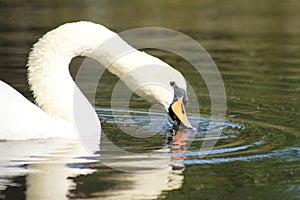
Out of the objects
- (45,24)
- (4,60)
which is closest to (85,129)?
(4,60)

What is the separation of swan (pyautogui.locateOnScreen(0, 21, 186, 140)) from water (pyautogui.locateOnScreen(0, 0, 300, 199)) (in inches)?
15.3

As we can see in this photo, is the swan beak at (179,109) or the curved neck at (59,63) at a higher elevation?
the curved neck at (59,63)

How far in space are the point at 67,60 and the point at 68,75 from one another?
0.18 m

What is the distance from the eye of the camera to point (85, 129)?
342 inches

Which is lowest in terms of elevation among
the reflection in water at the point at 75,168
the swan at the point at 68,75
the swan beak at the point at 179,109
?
the reflection in water at the point at 75,168

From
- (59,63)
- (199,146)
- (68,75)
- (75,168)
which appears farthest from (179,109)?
(75,168)

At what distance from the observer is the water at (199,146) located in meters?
6.77

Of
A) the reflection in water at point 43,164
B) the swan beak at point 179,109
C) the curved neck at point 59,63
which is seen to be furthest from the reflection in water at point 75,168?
the curved neck at point 59,63

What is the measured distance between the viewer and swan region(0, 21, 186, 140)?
8508 mm

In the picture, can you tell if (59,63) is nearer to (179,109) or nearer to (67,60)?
(67,60)

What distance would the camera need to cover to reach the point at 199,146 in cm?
830

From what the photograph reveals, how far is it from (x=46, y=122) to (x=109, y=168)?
1.27m

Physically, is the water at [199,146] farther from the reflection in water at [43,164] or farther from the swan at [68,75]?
the swan at [68,75]

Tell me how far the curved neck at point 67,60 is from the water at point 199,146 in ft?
1.72
